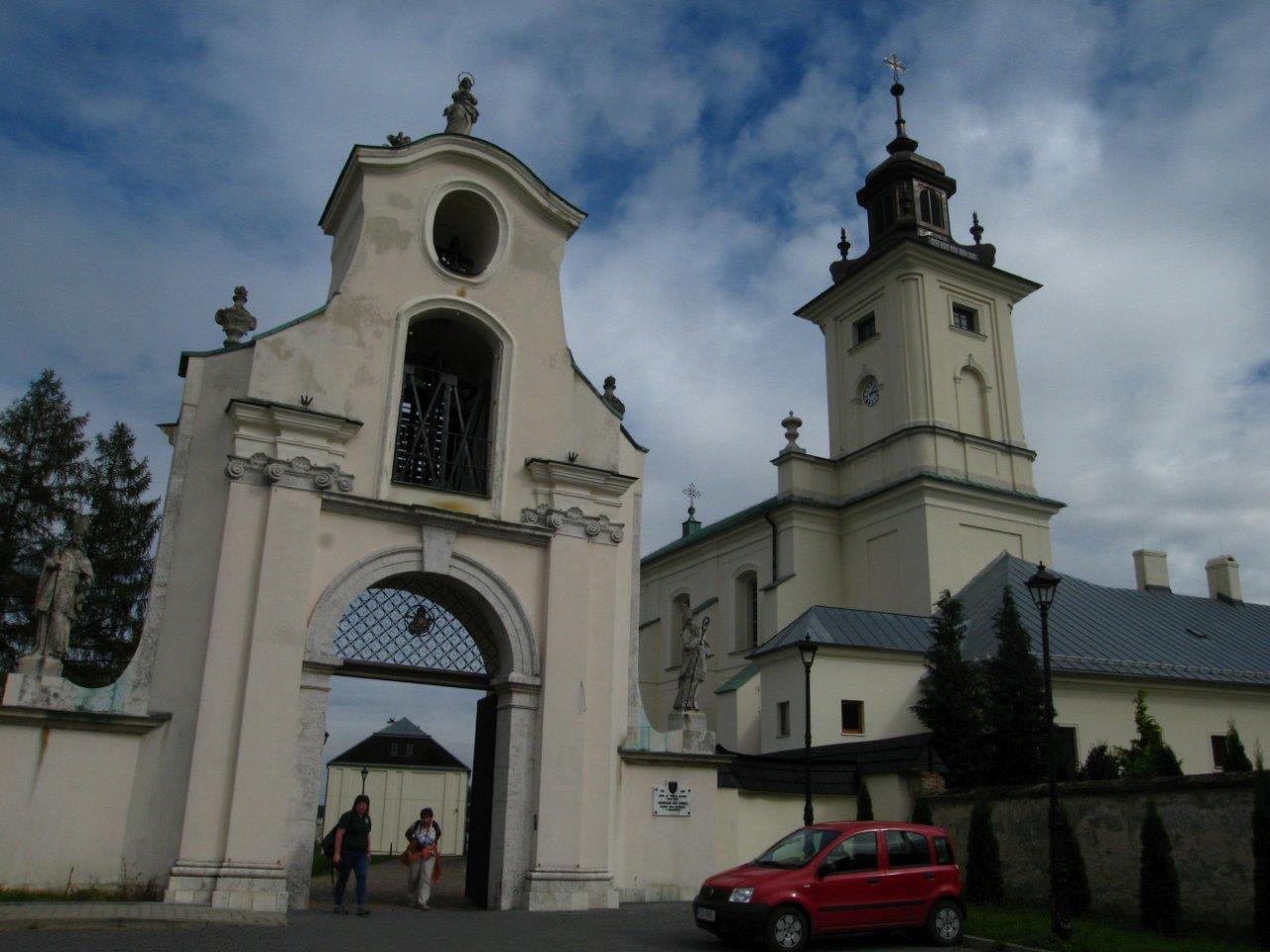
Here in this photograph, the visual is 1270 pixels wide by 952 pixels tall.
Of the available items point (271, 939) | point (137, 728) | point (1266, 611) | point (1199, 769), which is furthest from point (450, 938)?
point (1266, 611)

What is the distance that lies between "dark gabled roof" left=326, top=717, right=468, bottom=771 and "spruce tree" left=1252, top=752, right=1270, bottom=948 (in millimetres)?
51342

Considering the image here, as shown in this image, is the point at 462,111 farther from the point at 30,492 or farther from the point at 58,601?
the point at 30,492

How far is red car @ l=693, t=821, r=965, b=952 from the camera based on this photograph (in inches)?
450

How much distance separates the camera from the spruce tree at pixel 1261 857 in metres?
11.5

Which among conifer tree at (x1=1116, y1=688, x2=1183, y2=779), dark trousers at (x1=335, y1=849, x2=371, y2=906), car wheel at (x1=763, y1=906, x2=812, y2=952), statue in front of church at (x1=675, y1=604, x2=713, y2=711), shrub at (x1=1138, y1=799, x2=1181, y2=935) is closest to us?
car wheel at (x1=763, y1=906, x2=812, y2=952)

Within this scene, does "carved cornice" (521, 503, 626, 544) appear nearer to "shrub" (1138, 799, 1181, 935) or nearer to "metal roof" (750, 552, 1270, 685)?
"shrub" (1138, 799, 1181, 935)

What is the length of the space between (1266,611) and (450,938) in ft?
102

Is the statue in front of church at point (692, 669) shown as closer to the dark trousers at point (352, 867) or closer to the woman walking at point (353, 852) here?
the woman walking at point (353, 852)

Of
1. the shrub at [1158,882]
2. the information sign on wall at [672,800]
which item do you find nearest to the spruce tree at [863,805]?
the information sign on wall at [672,800]

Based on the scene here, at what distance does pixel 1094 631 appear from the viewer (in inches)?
1050

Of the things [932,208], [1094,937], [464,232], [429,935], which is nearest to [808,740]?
[1094,937]

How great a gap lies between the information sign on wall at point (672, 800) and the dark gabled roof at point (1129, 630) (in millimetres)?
11044

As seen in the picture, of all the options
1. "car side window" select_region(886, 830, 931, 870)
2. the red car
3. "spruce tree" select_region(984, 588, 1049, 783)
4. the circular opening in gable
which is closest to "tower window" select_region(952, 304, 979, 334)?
"spruce tree" select_region(984, 588, 1049, 783)

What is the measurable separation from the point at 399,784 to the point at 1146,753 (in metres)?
45.8
